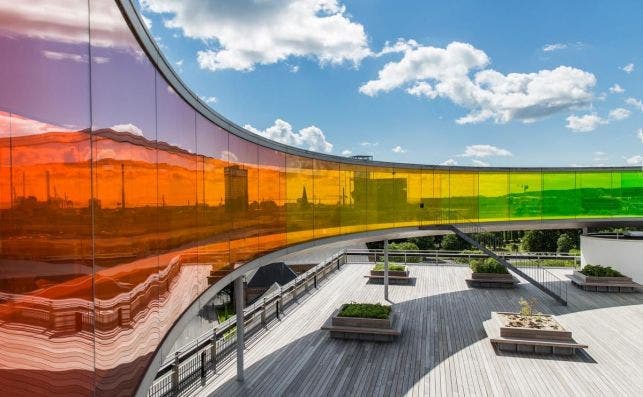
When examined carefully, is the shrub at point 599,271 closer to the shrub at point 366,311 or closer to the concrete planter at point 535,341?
the concrete planter at point 535,341

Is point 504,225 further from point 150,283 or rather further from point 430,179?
point 150,283

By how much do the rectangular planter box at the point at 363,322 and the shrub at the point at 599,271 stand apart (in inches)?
554

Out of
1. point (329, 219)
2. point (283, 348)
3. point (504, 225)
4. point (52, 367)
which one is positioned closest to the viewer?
point (52, 367)

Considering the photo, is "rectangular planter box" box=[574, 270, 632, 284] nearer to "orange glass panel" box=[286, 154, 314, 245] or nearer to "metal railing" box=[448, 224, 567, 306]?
"metal railing" box=[448, 224, 567, 306]

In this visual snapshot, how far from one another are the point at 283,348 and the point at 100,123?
11693 mm

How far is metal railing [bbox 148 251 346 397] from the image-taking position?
33.4ft

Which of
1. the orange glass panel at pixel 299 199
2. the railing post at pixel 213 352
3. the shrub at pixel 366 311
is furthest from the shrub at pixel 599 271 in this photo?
the railing post at pixel 213 352

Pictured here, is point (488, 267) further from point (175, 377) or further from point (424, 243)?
point (424, 243)

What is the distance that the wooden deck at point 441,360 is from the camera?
10.9 m

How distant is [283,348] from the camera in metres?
13.8

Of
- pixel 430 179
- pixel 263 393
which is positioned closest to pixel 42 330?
pixel 263 393

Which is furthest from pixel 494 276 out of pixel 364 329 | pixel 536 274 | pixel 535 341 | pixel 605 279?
pixel 364 329

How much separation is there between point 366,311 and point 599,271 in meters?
15.0

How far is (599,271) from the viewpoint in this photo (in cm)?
2209
